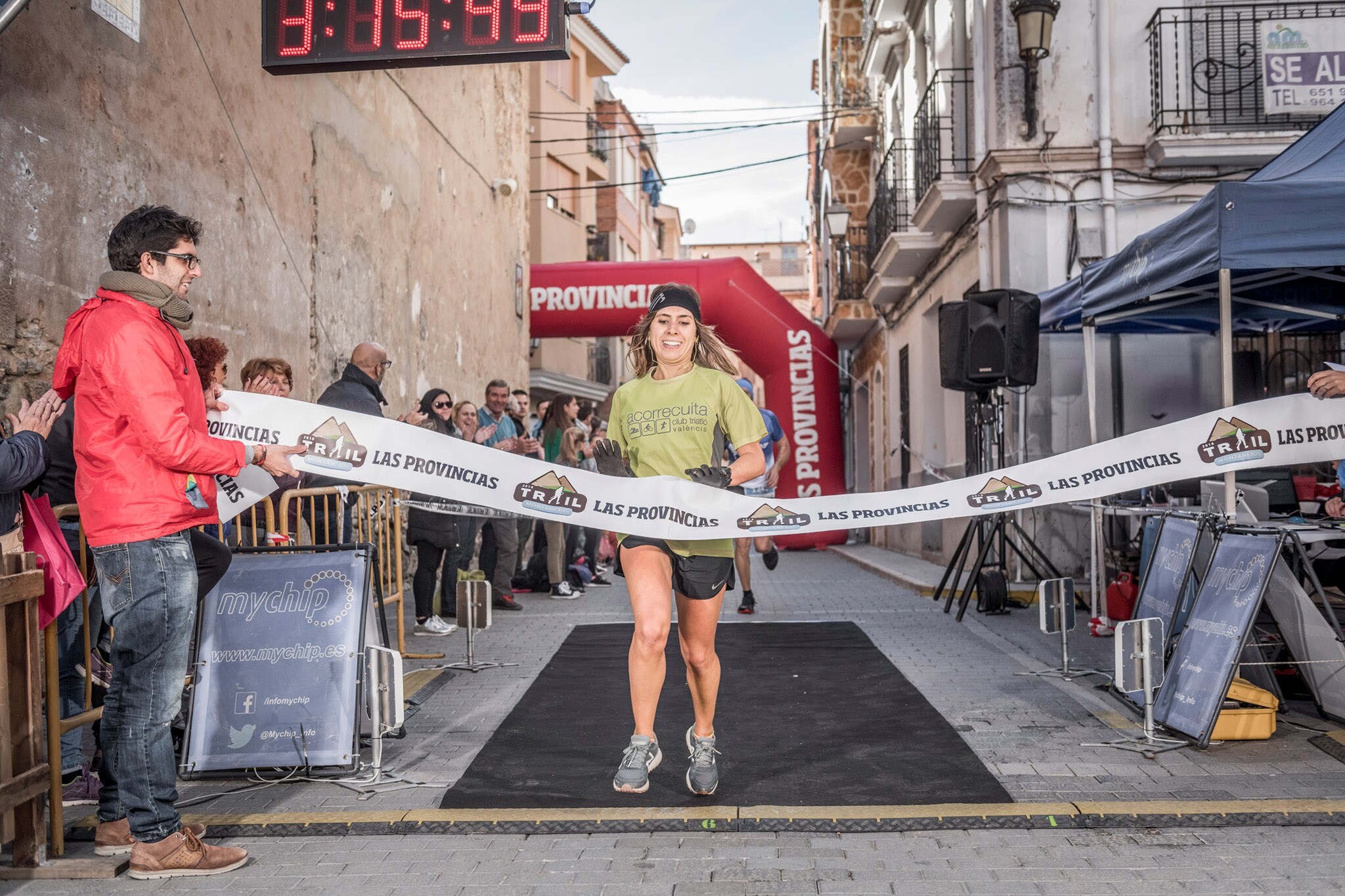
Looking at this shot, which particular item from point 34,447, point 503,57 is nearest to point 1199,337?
point 503,57

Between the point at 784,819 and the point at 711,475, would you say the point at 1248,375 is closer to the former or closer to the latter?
the point at 711,475

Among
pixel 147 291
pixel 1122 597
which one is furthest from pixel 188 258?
pixel 1122 597

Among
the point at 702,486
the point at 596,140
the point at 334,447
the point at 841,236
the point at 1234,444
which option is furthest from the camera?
the point at 596,140

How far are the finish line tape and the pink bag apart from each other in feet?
2.82

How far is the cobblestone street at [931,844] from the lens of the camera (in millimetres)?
3764

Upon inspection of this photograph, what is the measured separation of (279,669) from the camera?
201 inches

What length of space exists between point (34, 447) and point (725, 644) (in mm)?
5436

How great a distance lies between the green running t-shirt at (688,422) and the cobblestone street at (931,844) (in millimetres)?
1310

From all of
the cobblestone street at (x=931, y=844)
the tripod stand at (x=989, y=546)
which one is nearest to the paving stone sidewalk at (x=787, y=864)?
the cobblestone street at (x=931, y=844)

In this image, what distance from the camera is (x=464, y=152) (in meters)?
17.0

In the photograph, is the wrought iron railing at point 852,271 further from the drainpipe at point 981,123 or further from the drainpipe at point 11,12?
the drainpipe at point 11,12

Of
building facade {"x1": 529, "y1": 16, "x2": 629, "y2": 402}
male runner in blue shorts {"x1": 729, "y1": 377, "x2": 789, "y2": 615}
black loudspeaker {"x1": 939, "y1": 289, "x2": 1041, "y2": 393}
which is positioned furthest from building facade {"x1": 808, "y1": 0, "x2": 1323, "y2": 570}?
building facade {"x1": 529, "y1": 16, "x2": 629, "y2": 402}

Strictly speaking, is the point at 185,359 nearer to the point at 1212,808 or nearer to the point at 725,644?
the point at 1212,808

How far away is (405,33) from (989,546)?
6099mm
